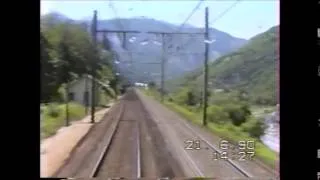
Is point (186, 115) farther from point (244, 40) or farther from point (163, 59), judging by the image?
point (244, 40)

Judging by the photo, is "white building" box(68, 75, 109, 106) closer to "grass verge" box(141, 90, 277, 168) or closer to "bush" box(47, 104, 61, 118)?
"bush" box(47, 104, 61, 118)

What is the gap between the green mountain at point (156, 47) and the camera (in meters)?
3.20

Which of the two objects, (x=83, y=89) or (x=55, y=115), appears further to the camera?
(x=83, y=89)

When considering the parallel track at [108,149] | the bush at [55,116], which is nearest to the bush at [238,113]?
the parallel track at [108,149]

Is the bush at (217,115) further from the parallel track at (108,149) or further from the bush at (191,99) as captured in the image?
the parallel track at (108,149)

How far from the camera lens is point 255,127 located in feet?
10.2

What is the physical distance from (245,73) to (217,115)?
357 mm

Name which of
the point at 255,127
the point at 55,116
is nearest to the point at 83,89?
the point at 55,116

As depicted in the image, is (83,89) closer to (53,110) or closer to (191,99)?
(53,110)

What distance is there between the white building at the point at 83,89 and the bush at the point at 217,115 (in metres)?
0.73

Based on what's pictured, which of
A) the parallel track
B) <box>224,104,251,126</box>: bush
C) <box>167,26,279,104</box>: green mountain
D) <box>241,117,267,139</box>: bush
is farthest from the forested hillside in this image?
<box>241,117,267,139</box>: bush
